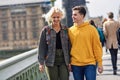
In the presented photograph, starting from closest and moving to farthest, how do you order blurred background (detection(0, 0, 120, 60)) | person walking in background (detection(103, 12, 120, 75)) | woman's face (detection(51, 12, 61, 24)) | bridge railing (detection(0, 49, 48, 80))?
Result: woman's face (detection(51, 12, 61, 24)), bridge railing (detection(0, 49, 48, 80)), person walking in background (detection(103, 12, 120, 75)), blurred background (detection(0, 0, 120, 60))

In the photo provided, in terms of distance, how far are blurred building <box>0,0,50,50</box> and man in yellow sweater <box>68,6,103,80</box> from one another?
92177mm

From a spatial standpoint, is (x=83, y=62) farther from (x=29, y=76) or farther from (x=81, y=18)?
(x=29, y=76)

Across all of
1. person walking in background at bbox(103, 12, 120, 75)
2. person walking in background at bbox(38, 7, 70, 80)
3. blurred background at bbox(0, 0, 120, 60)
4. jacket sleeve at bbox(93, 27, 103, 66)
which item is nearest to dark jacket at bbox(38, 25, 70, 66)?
person walking in background at bbox(38, 7, 70, 80)

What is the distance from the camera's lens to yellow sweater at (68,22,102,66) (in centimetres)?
424

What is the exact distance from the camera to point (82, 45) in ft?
14.0

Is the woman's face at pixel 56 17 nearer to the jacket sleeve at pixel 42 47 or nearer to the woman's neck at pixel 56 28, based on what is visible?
the woman's neck at pixel 56 28

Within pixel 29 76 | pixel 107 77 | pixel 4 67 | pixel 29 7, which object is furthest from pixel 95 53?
pixel 29 7

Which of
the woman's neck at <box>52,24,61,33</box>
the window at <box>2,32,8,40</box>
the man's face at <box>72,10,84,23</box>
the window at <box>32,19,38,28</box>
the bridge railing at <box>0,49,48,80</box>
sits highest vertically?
the man's face at <box>72,10,84,23</box>

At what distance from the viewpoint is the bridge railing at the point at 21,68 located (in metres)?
4.40

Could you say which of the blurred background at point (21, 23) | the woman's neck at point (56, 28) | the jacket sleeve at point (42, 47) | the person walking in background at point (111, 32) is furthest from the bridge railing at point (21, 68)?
the blurred background at point (21, 23)

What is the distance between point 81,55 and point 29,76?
6.37ft

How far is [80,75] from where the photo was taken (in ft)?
14.3

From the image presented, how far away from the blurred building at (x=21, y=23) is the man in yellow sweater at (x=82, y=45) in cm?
9218

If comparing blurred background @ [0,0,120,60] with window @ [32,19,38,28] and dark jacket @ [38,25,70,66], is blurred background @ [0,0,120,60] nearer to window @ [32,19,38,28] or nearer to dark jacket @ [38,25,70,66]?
window @ [32,19,38,28]
